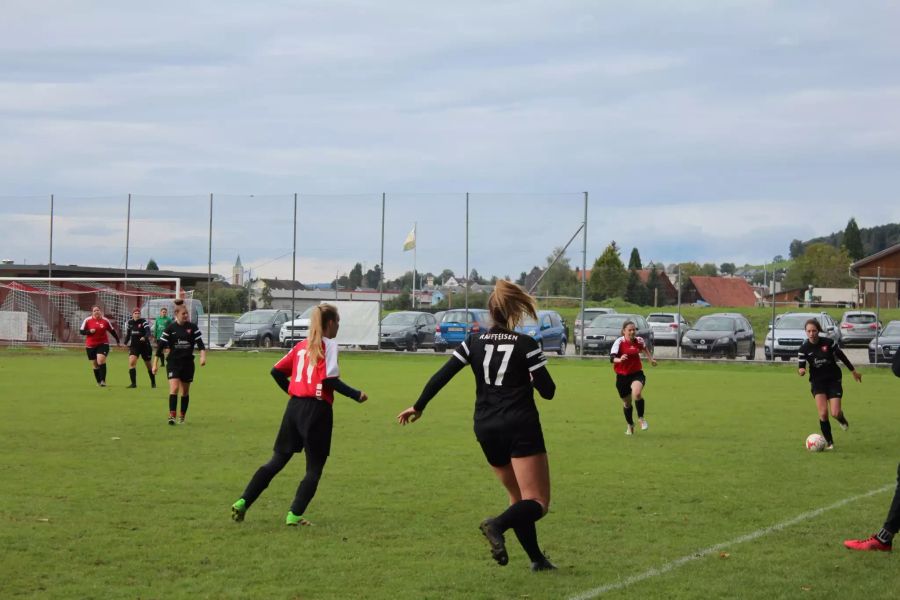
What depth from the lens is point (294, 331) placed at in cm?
4131

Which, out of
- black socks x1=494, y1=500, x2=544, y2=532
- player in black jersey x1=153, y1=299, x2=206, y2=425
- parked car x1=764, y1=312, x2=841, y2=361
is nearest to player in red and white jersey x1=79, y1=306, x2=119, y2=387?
player in black jersey x1=153, y1=299, x2=206, y2=425

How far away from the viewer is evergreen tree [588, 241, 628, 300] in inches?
1598

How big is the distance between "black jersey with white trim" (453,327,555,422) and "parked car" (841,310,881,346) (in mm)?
34284

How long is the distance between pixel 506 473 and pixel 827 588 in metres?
2.25

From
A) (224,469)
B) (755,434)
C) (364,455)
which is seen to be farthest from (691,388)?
(224,469)

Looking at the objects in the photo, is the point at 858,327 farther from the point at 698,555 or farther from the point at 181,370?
the point at 698,555

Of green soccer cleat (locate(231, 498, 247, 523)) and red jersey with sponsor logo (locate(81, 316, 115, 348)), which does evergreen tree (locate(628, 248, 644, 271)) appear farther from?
green soccer cleat (locate(231, 498, 247, 523))

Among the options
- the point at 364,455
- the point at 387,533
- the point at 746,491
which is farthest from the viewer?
the point at 364,455

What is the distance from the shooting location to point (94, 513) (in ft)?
30.9

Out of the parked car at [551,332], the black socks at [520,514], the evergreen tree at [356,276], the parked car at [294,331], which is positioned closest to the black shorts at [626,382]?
the black socks at [520,514]

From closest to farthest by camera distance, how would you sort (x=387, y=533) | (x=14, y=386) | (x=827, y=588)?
(x=827, y=588)
(x=387, y=533)
(x=14, y=386)

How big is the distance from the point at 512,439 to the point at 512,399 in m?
0.27

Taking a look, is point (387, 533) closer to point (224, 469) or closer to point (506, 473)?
point (506, 473)

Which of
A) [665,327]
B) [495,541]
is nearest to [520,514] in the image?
[495,541]
